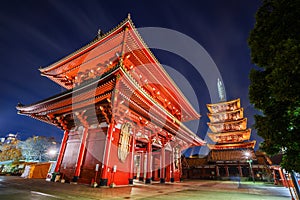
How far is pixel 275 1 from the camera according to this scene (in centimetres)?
355

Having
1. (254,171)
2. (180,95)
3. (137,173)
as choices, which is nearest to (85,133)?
(137,173)

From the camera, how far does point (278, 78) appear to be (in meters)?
2.89

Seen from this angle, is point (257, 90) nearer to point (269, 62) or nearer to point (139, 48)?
point (269, 62)

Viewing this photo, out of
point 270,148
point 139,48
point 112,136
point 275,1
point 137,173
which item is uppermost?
point 139,48

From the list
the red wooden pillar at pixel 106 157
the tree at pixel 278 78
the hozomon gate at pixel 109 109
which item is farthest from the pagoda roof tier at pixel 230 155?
the tree at pixel 278 78

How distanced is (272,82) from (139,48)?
9347mm

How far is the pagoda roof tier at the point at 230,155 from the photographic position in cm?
2603

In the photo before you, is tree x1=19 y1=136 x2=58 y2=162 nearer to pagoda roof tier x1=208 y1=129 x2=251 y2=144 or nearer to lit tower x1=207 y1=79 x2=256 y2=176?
lit tower x1=207 y1=79 x2=256 y2=176

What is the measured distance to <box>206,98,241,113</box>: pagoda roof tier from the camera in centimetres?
3303

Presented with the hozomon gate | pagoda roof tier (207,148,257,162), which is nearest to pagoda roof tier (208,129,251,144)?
pagoda roof tier (207,148,257,162)

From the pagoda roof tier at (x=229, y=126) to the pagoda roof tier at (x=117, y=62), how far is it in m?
21.1

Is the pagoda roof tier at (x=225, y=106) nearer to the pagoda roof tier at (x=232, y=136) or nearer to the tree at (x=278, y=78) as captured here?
the pagoda roof tier at (x=232, y=136)

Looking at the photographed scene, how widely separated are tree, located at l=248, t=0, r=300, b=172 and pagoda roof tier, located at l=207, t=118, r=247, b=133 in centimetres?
3094

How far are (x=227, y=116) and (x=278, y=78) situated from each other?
112 ft
